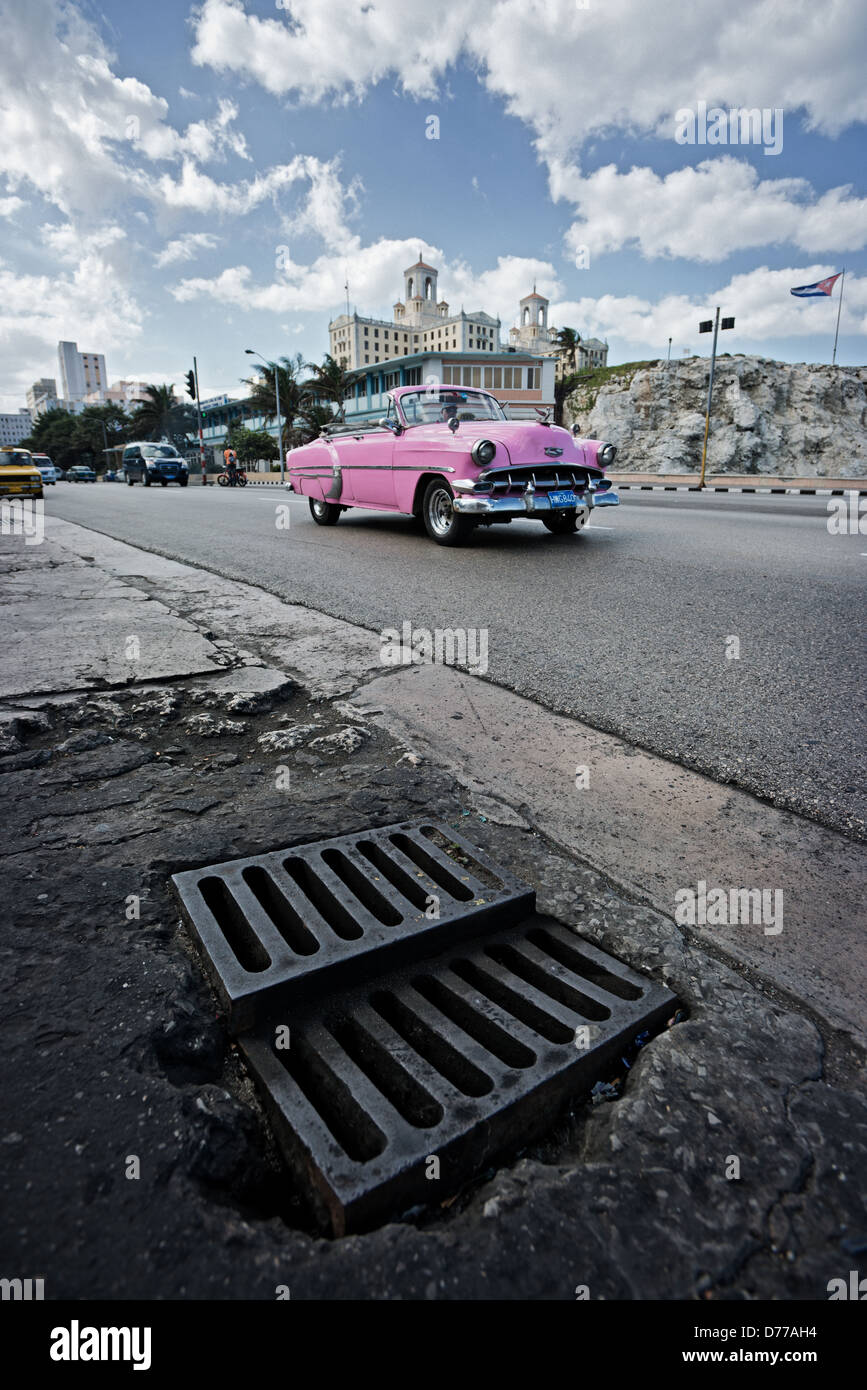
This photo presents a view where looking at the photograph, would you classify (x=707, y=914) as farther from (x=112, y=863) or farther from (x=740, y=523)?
(x=740, y=523)

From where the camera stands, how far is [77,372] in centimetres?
15375

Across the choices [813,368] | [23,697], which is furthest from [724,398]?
[23,697]

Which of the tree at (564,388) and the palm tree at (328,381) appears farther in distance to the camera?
the tree at (564,388)

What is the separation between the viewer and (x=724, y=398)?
155ft

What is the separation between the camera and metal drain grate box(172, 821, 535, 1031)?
1339 millimetres

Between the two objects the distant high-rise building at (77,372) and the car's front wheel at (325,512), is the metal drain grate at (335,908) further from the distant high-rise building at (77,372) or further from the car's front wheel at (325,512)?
the distant high-rise building at (77,372)

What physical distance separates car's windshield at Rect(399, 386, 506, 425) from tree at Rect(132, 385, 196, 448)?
215 ft

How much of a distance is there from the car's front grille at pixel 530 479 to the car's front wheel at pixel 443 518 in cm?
49

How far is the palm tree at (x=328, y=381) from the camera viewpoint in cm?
4694

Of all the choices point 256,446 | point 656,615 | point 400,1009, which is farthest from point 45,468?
point 400,1009

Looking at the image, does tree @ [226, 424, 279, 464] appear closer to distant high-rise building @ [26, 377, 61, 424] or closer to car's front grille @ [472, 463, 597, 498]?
car's front grille @ [472, 463, 597, 498]

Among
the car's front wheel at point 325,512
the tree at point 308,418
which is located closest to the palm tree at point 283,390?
the tree at point 308,418

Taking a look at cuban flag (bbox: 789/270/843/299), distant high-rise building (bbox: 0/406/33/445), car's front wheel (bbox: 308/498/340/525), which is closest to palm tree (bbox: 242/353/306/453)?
cuban flag (bbox: 789/270/843/299)
